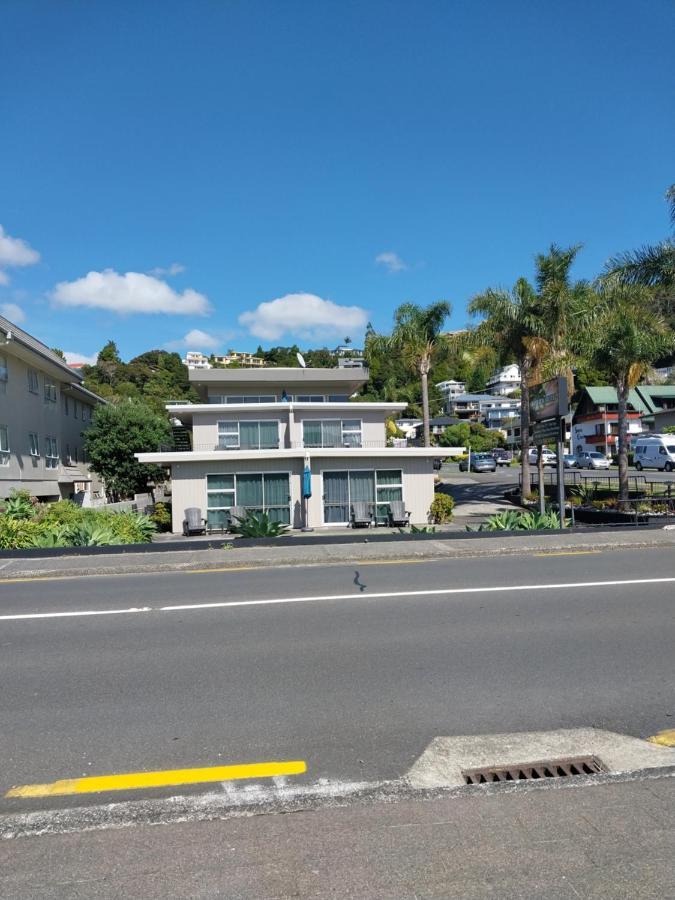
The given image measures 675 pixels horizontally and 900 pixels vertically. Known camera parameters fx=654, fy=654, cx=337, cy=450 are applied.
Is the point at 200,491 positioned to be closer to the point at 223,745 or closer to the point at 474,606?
the point at 474,606

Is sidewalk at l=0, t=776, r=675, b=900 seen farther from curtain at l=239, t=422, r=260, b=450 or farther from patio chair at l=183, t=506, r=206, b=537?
curtain at l=239, t=422, r=260, b=450

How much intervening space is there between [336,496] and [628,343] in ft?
42.2

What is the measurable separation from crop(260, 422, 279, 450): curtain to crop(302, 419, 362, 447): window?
122cm

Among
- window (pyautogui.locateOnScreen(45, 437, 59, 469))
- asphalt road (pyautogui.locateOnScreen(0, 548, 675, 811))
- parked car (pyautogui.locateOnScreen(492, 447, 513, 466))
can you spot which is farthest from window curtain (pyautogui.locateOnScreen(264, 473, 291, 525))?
parked car (pyautogui.locateOnScreen(492, 447, 513, 466))

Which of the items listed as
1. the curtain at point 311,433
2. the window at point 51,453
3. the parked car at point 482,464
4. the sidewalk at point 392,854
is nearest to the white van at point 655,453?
the parked car at point 482,464

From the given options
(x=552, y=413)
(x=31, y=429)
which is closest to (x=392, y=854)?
(x=552, y=413)

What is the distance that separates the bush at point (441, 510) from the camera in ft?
83.1

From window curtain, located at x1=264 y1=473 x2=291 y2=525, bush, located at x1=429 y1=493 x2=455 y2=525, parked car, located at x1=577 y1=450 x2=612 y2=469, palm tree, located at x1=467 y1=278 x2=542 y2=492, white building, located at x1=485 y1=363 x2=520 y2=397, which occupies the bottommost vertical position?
bush, located at x1=429 y1=493 x2=455 y2=525

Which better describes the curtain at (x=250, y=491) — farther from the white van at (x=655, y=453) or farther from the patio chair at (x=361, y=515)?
the white van at (x=655, y=453)

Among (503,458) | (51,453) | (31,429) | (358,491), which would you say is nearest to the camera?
(358,491)

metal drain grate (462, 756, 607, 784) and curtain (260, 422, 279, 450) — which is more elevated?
curtain (260, 422, 279, 450)

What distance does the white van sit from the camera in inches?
1806

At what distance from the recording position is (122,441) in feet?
125

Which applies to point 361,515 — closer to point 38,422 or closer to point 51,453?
point 38,422
